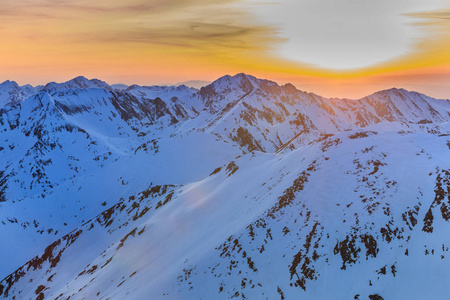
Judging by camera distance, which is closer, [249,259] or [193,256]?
[249,259]

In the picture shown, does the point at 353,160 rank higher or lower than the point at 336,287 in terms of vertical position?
higher

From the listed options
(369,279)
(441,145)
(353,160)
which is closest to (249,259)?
(369,279)

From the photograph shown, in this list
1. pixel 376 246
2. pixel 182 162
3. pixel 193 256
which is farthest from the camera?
pixel 182 162

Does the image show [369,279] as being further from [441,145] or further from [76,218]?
[76,218]

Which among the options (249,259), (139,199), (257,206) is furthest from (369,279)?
(139,199)

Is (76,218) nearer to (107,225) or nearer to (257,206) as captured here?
(107,225)

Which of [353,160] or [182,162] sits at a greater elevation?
[353,160]

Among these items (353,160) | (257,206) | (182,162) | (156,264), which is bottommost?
(182,162)

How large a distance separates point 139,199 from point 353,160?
6616 centimetres

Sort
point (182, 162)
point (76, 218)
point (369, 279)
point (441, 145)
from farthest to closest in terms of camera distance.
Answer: point (182, 162)
point (76, 218)
point (441, 145)
point (369, 279)

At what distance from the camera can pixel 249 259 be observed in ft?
131

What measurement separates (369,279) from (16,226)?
4785 inches

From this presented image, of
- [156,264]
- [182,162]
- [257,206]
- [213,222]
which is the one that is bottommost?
[182,162]

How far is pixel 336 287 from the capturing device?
32.4m
